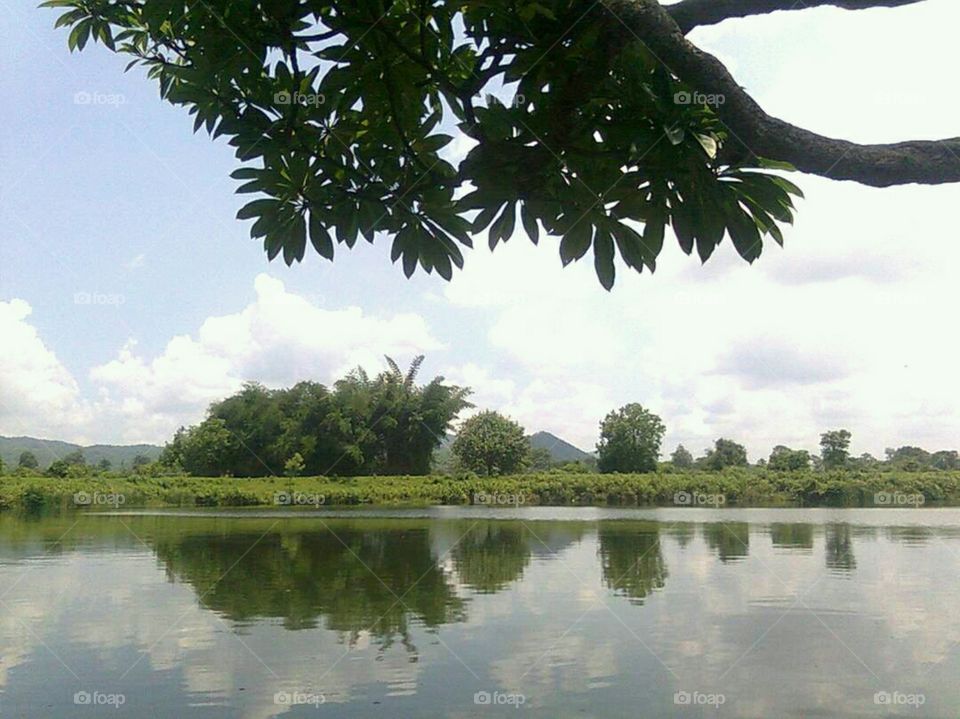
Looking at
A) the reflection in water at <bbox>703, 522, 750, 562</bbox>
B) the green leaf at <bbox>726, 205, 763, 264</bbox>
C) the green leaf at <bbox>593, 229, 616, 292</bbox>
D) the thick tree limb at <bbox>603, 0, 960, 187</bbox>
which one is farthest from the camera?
the reflection in water at <bbox>703, 522, 750, 562</bbox>

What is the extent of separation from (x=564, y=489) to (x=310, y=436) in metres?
9.21

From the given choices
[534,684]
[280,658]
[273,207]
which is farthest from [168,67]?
[280,658]

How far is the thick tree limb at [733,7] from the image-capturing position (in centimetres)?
148

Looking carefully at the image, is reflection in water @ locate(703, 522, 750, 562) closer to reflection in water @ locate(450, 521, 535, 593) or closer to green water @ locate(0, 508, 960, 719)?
green water @ locate(0, 508, 960, 719)

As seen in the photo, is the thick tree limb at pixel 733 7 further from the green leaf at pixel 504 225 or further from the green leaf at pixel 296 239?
the green leaf at pixel 296 239

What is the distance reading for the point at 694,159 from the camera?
1.51 m

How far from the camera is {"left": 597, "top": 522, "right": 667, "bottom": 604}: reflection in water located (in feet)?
30.5

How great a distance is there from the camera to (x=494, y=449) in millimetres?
30453

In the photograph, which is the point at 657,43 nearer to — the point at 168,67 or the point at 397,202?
the point at 397,202

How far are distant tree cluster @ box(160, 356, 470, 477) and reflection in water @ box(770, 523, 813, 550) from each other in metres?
14.9

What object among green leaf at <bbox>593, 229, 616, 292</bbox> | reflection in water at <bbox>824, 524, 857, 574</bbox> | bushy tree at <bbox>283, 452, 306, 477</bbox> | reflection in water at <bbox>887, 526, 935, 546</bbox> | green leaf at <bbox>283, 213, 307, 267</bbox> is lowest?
reflection in water at <bbox>887, 526, 935, 546</bbox>

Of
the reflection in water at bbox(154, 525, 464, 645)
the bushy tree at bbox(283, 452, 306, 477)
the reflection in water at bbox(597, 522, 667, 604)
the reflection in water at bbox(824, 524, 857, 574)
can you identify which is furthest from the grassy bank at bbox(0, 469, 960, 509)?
the reflection in water at bbox(154, 525, 464, 645)

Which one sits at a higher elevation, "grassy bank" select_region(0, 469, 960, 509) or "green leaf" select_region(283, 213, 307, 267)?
"green leaf" select_region(283, 213, 307, 267)

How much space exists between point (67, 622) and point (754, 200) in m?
7.53
